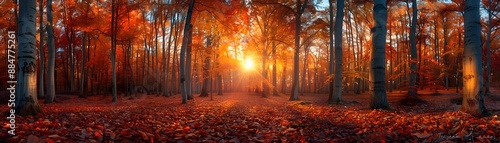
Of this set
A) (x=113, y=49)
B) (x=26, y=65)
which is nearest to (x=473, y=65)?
(x=26, y=65)

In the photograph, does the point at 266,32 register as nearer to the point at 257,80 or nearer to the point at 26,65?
the point at 257,80

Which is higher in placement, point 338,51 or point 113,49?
point 113,49

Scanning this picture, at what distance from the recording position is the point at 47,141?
308cm

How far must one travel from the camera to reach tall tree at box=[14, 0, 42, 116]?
6070 mm

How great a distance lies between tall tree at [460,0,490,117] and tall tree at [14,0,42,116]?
35.6 feet

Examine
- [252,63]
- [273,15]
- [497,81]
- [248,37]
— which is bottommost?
[497,81]

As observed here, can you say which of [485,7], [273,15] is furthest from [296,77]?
[485,7]

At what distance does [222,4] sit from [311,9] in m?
7.56

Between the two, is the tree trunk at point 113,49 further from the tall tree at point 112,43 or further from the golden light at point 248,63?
the golden light at point 248,63

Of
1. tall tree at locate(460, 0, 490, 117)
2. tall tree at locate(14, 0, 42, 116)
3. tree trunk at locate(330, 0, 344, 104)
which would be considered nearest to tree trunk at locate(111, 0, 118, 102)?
tall tree at locate(14, 0, 42, 116)

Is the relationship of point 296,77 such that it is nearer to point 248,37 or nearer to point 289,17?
point 289,17

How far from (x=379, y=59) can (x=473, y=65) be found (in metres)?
2.31

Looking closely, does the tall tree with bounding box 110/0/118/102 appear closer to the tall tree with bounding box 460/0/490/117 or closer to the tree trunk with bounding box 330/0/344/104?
the tree trunk with bounding box 330/0/344/104

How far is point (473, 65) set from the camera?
6098 mm
